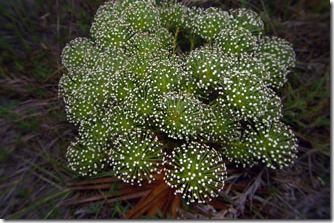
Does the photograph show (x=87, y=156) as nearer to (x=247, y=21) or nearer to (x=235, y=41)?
(x=235, y=41)

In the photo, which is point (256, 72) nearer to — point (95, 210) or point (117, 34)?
point (117, 34)

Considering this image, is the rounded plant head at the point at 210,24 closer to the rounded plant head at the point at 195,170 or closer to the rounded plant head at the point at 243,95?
the rounded plant head at the point at 243,95

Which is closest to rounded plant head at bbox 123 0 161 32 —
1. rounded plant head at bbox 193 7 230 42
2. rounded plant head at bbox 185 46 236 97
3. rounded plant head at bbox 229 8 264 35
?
rounded plant head at bbox 193 7 230 42

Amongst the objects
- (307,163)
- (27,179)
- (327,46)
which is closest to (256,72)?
(307,163)

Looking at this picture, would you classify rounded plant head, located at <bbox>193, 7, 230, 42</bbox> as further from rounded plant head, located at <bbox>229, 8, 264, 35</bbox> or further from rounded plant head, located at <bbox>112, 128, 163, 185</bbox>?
rounded plant head, located at <bbox>112, 128, 163, 185</bbox>

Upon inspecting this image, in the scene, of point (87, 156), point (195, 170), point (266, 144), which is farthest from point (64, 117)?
point (266, 144)

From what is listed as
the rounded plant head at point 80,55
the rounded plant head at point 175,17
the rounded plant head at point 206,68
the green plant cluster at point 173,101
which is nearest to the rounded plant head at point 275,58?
the green plant cluster at point 173,101
